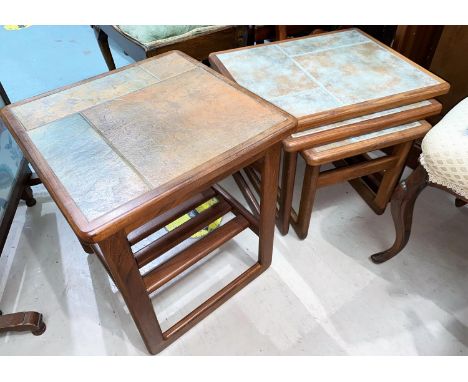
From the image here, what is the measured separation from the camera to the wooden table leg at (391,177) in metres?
1.05

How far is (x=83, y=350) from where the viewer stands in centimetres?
94

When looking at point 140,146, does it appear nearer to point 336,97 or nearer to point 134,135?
point 134,135

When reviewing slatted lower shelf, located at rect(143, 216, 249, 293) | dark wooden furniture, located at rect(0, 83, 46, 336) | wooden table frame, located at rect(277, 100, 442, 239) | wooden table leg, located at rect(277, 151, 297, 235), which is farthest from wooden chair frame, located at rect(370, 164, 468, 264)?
dark wooden furniture, located at rect(0, 83, 46, 336)

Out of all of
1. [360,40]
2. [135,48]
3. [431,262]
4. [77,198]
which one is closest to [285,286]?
[431,262]

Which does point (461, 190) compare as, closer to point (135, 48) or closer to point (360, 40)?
point (360, 40)

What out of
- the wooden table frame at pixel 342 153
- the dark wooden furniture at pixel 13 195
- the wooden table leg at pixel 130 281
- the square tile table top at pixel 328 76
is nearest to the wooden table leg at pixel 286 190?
the wooden table frame at pixel 342 153

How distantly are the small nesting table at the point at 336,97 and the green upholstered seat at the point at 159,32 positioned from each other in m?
0.29

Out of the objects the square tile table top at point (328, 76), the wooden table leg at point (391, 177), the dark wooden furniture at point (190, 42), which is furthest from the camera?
the dark wooden furniture at point (190, 42)

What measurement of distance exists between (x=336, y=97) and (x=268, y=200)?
362mm

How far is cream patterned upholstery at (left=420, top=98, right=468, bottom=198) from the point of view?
0.67m

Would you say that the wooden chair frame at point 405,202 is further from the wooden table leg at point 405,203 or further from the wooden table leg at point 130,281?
the wooden table leg at point 130,281

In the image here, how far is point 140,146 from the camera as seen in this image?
616 millimetres

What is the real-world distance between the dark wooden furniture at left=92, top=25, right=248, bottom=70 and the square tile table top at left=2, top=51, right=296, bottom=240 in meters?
0.50

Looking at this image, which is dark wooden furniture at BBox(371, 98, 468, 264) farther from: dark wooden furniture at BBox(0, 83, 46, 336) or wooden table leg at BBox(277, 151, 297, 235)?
dark wooden furniture at BBox(0, 83, 46, 336)
